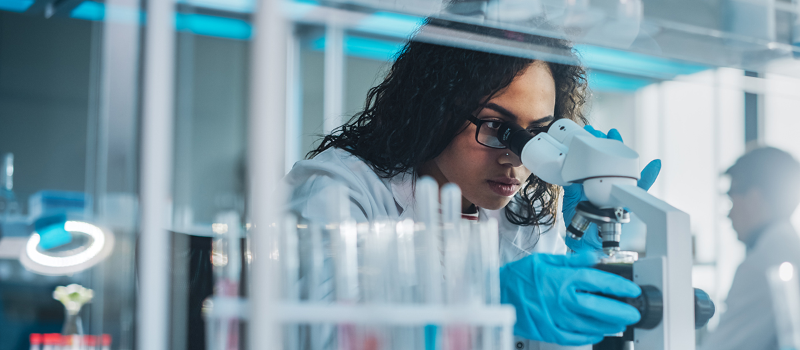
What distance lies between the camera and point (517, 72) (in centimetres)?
136

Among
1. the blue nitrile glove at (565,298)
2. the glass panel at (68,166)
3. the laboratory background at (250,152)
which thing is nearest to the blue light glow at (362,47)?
the glass panel at (68,166)

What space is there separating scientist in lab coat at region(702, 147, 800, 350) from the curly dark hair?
1.50 meters

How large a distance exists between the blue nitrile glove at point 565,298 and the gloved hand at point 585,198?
0.47 ft

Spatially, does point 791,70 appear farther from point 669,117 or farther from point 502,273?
point 669,117

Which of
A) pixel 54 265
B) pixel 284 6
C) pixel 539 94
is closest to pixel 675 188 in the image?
pixel 539 94

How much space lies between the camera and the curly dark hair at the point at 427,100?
4.49ft

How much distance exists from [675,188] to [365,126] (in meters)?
3.94

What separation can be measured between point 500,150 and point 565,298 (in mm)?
508

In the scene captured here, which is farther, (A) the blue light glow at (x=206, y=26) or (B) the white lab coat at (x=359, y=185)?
(B) the white lab coat at (x=359, y=185)

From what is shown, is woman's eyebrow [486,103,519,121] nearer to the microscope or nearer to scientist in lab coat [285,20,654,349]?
scientist in lab coat [285,20,654,349]

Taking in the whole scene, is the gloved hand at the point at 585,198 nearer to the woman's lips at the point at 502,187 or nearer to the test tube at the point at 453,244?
the woman's lips at the point at 502,187

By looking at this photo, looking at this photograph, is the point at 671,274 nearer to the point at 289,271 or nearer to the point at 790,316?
the point at 289,271

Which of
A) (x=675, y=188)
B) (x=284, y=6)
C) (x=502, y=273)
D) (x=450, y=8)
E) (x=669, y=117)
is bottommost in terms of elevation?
(x=502, y=273)

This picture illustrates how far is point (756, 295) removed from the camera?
2539 mm
